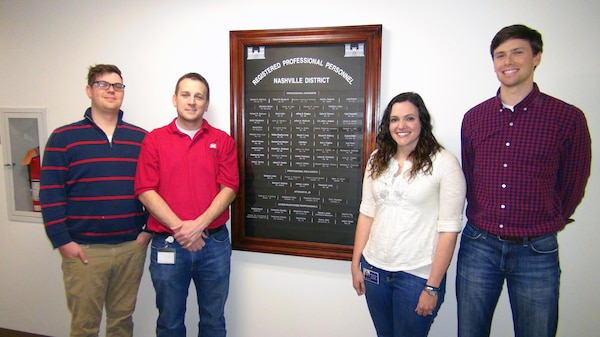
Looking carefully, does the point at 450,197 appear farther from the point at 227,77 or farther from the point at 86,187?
the point at 86,187

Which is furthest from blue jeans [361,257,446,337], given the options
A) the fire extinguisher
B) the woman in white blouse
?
the fire extinguisher

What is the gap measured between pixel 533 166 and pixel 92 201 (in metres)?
2.06

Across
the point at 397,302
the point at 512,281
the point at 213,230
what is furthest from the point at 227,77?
the point at 512,281

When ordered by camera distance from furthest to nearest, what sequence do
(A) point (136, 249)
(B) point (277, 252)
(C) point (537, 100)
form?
1. (B) point (277, 252)
2. (A) point (136, 249)
3. (C) point (537, 100)

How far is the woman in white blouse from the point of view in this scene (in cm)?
137

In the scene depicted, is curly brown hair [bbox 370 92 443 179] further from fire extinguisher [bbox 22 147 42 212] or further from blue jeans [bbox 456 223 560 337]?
fire extinguisher [bbox 22 147 42 212]

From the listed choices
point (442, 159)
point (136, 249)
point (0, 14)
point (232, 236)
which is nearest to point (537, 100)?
point (442, 159)

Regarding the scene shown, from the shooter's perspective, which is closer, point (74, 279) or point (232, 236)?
point (74, 279)

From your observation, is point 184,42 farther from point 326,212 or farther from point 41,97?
point 326,212

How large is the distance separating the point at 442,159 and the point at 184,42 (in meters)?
1.63

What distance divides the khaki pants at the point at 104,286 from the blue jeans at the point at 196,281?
0.67 ft

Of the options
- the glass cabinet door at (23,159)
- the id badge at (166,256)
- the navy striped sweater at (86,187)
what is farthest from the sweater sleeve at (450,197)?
the glass cabinet door at (23,159)

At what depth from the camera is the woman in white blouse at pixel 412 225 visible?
1367mm

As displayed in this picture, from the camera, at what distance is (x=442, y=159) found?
140 centimetres
